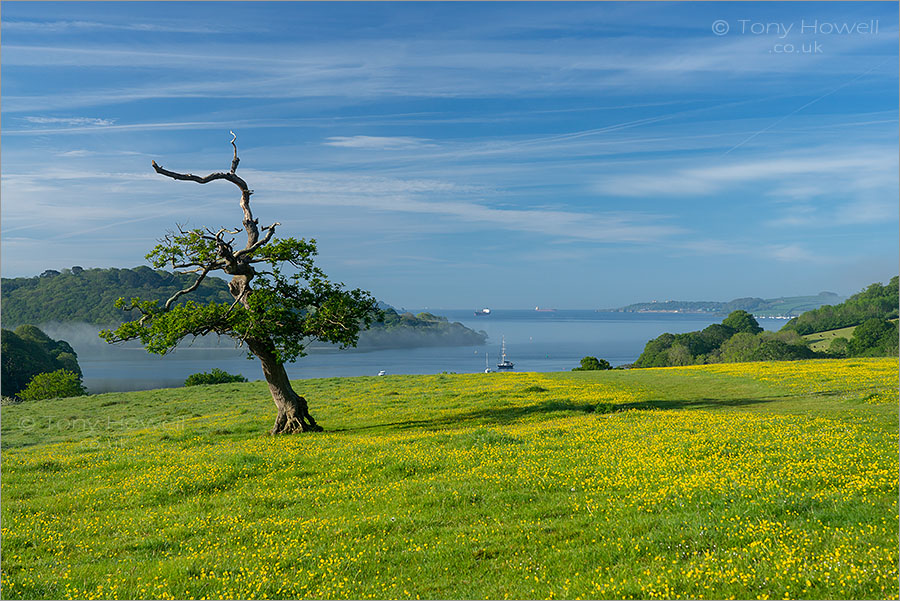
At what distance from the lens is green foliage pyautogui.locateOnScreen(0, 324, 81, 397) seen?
308 ft

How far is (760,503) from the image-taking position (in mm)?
11078

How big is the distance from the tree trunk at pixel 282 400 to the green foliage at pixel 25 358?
7869 cm

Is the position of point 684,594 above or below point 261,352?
below

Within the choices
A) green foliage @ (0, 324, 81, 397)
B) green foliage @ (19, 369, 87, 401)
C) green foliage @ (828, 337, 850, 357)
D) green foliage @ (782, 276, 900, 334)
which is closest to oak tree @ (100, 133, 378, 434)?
green foliage @ (19, 369, 87, 401)

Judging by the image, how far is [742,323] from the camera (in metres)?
155

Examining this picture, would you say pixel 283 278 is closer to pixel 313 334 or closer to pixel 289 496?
pixel 313 334

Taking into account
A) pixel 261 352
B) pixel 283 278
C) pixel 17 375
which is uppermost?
pixel 283 278

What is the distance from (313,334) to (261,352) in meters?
2.55

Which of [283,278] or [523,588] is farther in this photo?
[283,278]

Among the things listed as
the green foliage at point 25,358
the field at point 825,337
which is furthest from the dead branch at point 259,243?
the field at point 825,337

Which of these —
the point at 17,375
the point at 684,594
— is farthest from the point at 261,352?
the point at 17,375

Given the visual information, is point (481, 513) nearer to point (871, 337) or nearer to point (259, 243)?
point (259, 243)

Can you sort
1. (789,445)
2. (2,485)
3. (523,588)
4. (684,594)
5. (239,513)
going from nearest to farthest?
(684,594) < (523,588) < (239,513) < (789,445) < (2,485)

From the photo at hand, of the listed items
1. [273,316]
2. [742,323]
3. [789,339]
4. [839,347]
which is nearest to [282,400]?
[273,316]
